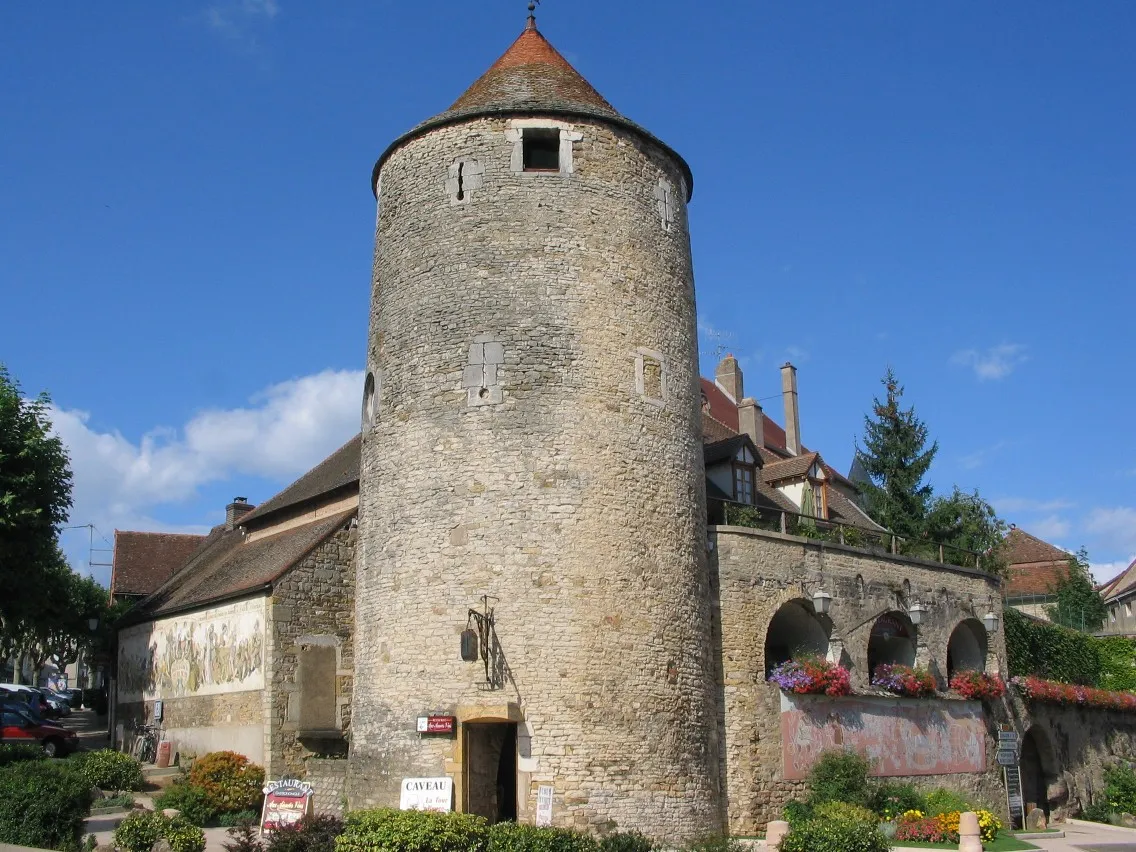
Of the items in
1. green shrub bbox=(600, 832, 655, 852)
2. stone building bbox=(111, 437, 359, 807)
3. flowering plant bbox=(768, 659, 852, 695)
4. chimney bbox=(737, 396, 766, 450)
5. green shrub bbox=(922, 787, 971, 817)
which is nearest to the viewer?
green shrub bbox=(600, 832, 655, 852)

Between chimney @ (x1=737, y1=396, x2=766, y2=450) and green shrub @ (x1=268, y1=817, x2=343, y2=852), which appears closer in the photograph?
green shrub @ (x1=268, y1=817, x2=343, y2=852)

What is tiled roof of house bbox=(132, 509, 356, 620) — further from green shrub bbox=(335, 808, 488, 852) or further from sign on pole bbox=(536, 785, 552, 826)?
green shrub bbox=(335, 808, 488, 852)

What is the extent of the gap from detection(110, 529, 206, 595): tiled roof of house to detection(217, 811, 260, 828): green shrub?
712 inches

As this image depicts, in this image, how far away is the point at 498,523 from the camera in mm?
18406

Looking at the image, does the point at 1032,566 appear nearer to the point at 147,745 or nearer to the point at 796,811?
the point at 796,811

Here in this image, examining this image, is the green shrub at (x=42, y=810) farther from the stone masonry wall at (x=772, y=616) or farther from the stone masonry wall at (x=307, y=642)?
the stone masonry wall at (x=772, y=616)

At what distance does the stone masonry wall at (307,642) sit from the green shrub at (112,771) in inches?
123

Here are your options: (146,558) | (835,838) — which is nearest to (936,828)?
(835,838)

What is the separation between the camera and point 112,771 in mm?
22422

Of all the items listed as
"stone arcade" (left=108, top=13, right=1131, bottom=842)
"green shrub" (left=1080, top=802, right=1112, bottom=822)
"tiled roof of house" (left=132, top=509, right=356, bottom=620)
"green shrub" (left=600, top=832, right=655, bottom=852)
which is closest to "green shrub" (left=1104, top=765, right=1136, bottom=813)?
"green shrub" (left=1080, top=802, right=1112, bottom=822)

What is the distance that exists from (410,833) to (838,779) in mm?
9510

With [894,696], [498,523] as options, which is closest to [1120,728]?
[894,696]

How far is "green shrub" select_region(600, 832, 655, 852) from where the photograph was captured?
15008 millimetres

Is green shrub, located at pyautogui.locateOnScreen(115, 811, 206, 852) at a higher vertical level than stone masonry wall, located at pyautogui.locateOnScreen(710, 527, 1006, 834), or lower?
lower
